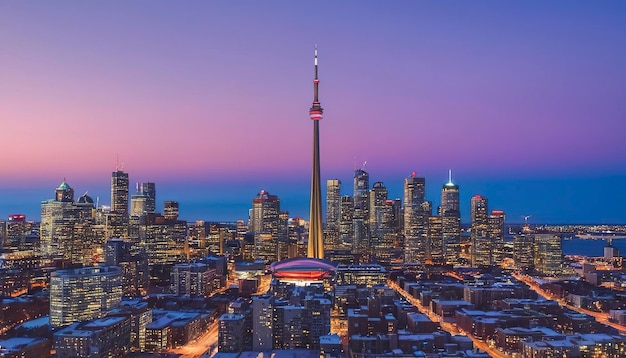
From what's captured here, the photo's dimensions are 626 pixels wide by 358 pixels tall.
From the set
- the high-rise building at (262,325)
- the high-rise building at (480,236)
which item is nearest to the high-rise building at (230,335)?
the high-rise building at (262,325)

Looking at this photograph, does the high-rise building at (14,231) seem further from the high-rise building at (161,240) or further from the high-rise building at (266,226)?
the high-rise building at (266,226)

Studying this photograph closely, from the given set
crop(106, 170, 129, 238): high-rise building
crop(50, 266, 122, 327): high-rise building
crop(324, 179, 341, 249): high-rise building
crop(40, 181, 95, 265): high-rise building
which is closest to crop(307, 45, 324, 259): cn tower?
crop(50, 266, 122, 327): high-rise building

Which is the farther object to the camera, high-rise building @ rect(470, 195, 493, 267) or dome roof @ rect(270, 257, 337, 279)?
high-rise building @ rect(470, 195, 493, 267)

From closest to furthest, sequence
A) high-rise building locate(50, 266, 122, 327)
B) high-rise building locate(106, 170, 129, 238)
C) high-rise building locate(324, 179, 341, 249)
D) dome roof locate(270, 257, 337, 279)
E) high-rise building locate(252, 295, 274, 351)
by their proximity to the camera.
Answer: high-rise building locate(252, 295, 274, 351) < high-rise building locate(50, 266, 122, 327) < dome roof locate(270, 257, 337, 279) < high-rise building locate(106, 170, 129, 238) < high-rise building locate(324, 179, 341, 249)

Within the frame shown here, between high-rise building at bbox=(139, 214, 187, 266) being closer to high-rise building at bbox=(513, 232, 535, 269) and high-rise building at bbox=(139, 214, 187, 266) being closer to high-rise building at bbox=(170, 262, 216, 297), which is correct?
high-rise building at bbox=(170, 262, 216, 297)

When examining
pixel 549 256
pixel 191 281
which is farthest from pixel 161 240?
pixel 549 256

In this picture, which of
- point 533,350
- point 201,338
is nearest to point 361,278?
point 201,338

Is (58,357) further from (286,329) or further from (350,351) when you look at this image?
(350,351)
